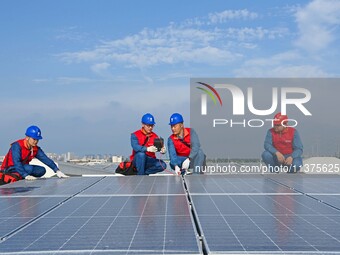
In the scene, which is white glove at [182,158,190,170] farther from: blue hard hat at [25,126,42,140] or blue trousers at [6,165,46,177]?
blue hard hat at [25,126,42,140]

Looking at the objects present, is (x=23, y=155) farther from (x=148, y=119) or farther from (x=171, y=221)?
(x=171, y=221)

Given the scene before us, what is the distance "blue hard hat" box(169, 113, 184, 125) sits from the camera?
11.5m

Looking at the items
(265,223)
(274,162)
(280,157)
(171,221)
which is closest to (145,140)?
(274,162)

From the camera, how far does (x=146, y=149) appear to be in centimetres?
1113

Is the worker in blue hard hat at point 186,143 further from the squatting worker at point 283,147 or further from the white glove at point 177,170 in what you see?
the squatting worker at point 283,147

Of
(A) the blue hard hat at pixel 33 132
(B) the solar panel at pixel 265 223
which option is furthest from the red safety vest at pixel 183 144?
(B) the solar panel at pixel 265 223

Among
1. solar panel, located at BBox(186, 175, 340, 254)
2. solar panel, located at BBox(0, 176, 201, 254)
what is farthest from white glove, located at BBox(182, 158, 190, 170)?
solar panel, located at BBox(186, 175, 340, 254)

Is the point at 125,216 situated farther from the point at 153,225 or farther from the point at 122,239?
the point at 122,239

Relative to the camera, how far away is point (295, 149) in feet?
38.3

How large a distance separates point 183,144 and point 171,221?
24.3 ft

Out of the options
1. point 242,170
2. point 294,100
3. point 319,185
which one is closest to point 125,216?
point 319,185

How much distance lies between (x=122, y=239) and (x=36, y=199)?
109 inches

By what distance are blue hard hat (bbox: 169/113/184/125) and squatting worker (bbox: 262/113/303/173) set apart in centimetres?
229

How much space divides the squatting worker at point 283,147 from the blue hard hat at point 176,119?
2290 mm
